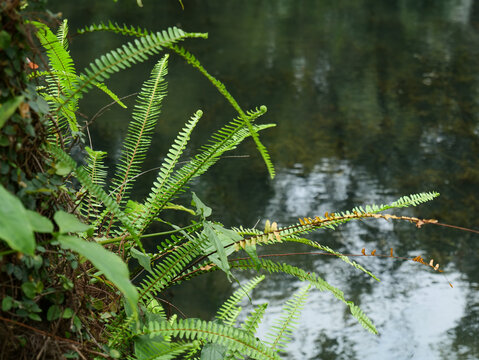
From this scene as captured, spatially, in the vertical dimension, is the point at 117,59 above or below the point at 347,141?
above

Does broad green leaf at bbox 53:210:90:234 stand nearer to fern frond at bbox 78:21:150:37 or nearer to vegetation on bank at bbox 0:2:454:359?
vegetation on bank at bbox 0:2:454:359

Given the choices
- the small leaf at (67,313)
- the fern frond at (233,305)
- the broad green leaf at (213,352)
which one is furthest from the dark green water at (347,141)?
the small leaf at (67,313)

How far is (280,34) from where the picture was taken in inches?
190

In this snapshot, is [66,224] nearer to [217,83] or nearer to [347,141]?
[217,83]

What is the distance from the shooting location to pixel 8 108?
46cm

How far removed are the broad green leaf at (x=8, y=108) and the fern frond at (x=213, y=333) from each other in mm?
314

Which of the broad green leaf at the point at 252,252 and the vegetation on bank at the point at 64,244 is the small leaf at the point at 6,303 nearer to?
the vegetation on bank at the point at 64,244

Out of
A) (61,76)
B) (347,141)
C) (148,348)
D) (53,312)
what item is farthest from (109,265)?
(347,141)

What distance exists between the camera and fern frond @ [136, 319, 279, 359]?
0.64 meters

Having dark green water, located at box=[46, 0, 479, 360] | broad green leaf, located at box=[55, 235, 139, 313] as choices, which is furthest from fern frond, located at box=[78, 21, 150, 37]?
dark green water, located at box=[46, 0, 479, 360]

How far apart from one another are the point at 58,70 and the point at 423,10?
5649 millimetres

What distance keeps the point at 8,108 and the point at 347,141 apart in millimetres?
2583

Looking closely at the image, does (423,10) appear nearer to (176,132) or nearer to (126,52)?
(176,132)

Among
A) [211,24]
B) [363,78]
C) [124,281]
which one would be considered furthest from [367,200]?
[211,24]
